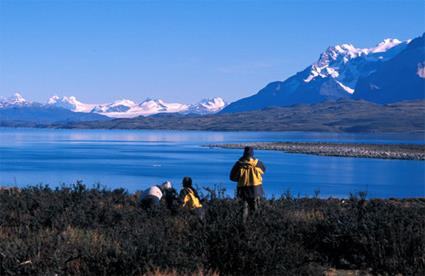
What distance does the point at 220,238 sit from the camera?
30.7 ft

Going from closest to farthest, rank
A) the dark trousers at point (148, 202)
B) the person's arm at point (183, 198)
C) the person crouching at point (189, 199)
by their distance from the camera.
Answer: the person crouching at point (189, 199)
the person's arm at point (183, 198)
the dark trousers at point (148, 202)

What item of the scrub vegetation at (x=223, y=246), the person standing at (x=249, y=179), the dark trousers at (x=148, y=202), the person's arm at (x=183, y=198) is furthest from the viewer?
the dark trousers at (x=148, y=202)

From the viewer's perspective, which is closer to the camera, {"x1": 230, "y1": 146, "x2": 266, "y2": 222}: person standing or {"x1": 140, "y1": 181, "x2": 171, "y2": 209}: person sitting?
{"x1": 230, "y1": 146, "x2": 266, "y2": 222}: person standing

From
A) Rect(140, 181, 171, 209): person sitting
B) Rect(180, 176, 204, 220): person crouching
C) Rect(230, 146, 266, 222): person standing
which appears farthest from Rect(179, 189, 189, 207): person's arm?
Rect(230, 146, 266, 222): person standing

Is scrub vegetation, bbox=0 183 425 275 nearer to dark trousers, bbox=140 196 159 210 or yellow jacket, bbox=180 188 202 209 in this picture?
yellow jacket, bbox=180 188 202 209

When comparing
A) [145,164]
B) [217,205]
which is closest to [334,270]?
[217,205]

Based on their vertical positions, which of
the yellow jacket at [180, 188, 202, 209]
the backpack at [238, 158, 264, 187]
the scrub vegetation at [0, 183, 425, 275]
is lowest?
the scrub vegetation at [0, 183, 425, 275]

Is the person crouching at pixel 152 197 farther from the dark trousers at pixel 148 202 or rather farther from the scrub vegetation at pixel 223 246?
the scrub vegetation at pixel 223 246

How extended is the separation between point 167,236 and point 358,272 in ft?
9.45

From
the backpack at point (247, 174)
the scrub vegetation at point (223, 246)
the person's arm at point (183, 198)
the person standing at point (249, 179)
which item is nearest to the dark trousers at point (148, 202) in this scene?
the person's arm at point (183, 198)

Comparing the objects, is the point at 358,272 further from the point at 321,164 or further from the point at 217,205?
the point at 321,164

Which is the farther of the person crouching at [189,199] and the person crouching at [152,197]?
the person crouching at [152,197]

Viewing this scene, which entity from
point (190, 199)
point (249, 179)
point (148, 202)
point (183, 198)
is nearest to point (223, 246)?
point (190, 199)

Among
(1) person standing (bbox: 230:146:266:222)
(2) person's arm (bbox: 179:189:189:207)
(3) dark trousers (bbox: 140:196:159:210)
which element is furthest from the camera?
(3) dark trousers (bbox: 140:196:159:210)
